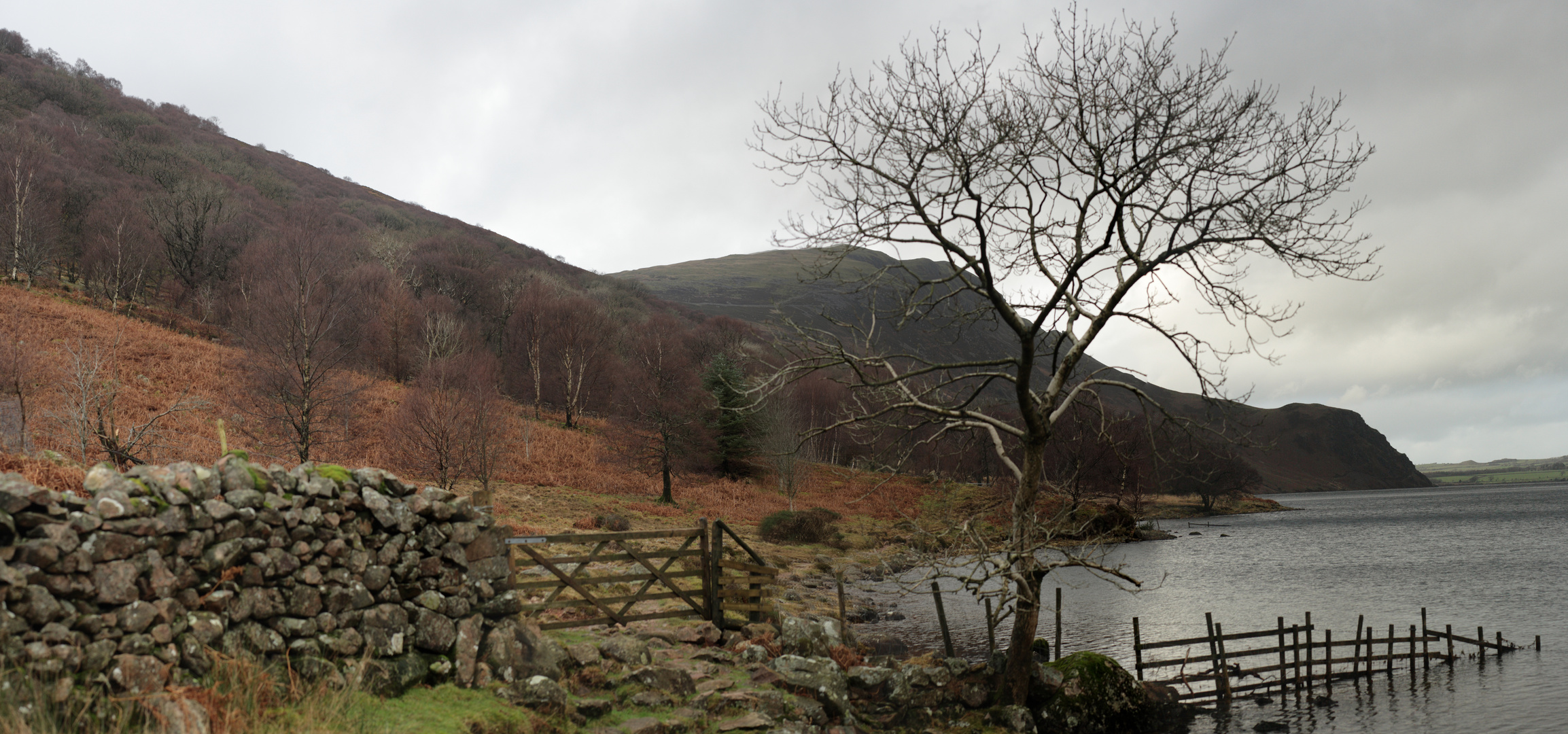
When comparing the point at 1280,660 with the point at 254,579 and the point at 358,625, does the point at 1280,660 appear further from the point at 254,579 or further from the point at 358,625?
the point at 254,579

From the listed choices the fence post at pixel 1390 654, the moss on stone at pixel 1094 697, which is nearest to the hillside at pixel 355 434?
the moss on stone at pixel 1094 697

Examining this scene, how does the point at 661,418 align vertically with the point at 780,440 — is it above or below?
above

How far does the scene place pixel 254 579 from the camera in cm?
770

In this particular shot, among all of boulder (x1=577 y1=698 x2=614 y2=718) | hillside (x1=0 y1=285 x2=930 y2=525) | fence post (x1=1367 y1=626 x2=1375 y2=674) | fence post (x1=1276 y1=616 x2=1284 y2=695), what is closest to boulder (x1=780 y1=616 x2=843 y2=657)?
boulder (x1=577 y1=698 x2=614 y2=718)

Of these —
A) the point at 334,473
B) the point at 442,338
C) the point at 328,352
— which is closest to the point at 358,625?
the point at 334,473

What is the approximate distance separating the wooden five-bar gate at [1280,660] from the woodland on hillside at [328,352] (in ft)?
18.0

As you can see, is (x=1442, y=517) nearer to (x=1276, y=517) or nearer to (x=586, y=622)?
(x=1276, y=517)

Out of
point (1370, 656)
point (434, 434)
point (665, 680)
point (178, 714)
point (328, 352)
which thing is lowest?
point (1370, 656)

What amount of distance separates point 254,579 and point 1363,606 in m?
36.8

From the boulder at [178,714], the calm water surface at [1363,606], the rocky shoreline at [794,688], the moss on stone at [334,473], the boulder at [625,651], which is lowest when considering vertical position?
the calm water surface at [1363,606]

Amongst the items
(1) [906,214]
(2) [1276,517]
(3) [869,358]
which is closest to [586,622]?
(3) [869,358]

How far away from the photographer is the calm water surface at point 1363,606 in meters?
17.6

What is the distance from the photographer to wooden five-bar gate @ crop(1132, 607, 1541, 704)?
59.4ft

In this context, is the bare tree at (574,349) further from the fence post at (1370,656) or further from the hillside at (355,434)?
the fence post at (1370,656)
